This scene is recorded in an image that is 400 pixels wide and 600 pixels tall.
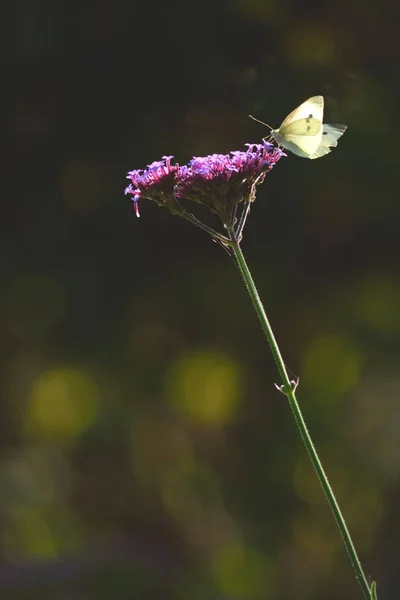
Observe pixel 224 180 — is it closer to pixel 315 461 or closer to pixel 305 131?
pixel 305 131

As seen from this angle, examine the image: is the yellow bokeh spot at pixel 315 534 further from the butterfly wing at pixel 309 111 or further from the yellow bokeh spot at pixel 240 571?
the butterfly wing at pixel 309 111

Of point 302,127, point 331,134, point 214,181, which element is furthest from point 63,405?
point 214,181

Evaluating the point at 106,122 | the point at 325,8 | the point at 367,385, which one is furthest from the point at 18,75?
the point at 367,385

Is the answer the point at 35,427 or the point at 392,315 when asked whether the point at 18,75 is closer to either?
Answer: the point at 35,427

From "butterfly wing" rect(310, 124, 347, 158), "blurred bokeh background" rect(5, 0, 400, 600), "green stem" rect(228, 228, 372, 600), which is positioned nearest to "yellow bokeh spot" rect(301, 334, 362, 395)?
"blurred bokeh background" rect(5, 0, 400, 600)

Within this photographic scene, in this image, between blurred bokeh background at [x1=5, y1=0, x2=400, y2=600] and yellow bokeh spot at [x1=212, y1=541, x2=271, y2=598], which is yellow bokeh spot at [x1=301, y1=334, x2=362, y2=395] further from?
yellow bokeh spot at [x1=212, y1=541, x2=271, y2=598]

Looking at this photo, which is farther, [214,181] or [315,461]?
[214,181]
